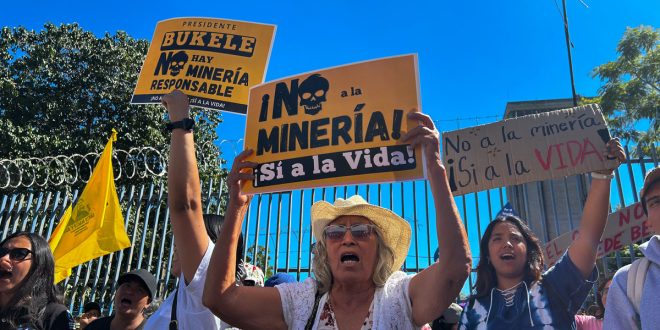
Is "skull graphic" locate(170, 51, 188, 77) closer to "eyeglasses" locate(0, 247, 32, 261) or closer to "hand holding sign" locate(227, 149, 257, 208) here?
"hand holding sign" locate(227, 149, 257, 208)

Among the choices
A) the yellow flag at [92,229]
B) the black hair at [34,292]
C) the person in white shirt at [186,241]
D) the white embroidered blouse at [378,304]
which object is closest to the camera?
the white embroidered blouse at [378,304]

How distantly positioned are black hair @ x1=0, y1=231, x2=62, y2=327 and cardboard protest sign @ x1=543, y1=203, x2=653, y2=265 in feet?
13.2

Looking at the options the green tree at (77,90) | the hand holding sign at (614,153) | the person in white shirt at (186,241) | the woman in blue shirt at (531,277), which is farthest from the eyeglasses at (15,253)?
the green tree at (77,90)

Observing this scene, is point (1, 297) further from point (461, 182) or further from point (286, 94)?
point (461, 182)

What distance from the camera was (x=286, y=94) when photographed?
9.84ft

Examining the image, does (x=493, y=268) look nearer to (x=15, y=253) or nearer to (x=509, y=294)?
(x=509, y=294)

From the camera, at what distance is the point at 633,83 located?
51.4 feet

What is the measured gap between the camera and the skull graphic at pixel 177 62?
12.1ft

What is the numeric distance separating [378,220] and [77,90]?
18.7 meters

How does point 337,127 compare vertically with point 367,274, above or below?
above

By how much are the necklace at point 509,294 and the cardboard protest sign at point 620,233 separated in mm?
1906

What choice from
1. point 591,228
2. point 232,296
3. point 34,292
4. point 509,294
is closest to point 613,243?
point 591,228

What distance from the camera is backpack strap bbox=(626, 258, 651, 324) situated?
257 centimetres

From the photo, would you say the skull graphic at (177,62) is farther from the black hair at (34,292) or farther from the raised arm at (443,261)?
the raised arm at (443,261)
